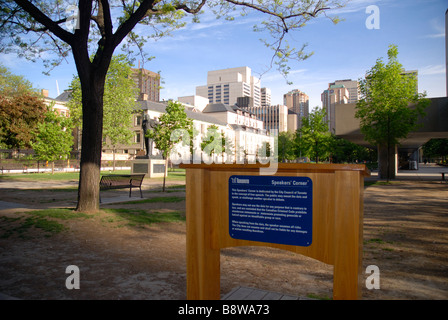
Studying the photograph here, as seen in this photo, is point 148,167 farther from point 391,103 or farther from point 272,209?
point 272,209

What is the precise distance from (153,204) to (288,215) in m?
10.1

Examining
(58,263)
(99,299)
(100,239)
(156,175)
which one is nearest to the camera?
(99,299)

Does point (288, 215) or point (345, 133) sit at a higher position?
point (345, 133)

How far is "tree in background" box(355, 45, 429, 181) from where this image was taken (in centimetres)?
2402

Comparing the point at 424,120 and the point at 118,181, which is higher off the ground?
the point at 424,120

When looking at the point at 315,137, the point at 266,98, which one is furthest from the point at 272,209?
the point at 266,98

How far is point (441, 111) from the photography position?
25266 mm

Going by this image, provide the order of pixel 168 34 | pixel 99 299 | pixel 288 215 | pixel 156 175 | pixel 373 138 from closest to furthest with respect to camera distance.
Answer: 1. pixel 288 215
2. pixel 99 299
3. pixel 168 34
4. pixel 373 138
5. pixel 156 175

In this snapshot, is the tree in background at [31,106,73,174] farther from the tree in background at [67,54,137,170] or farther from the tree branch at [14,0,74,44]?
the tree branch at [14,0,74,44]

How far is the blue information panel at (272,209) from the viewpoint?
3.09 meters

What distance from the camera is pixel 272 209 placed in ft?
10.6

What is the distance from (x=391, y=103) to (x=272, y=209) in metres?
24.8
